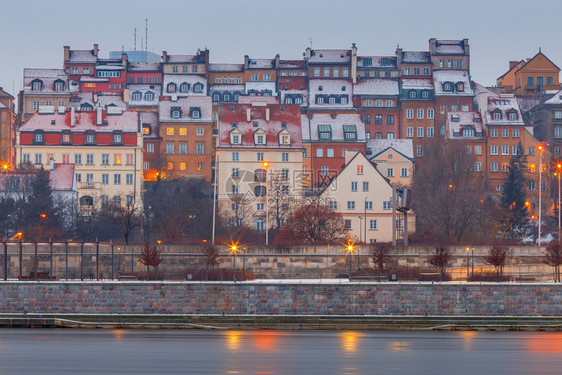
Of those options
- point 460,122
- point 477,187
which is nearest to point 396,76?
point 460,122

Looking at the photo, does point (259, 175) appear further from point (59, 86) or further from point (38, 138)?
point (59, 86)

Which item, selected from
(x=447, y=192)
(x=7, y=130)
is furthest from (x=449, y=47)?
(x=7, y=130)

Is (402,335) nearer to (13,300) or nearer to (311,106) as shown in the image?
(13,300)

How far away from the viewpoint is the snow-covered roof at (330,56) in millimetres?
159325

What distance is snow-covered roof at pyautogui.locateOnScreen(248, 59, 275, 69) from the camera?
159625mm

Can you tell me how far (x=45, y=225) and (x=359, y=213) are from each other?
2994 cm

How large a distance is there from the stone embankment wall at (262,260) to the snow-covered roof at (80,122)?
46.6 meters

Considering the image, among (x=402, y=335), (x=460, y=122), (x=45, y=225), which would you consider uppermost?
(x=460, y=122)

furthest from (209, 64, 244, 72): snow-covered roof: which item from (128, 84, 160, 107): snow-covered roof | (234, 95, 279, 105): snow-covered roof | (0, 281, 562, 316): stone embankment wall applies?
(0, 281, 562, 316): stone embankment wall

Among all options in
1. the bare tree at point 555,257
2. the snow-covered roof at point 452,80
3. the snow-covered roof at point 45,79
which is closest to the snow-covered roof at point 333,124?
the snow-covered roof at point 452,80

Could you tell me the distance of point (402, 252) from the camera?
252 feet

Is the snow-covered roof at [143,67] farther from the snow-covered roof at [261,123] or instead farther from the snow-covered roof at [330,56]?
the snow-covered roof at [261,123]

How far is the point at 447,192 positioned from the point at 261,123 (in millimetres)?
24059

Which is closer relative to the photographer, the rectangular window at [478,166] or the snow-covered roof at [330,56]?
the rectangular window at [478,166]
